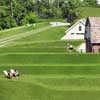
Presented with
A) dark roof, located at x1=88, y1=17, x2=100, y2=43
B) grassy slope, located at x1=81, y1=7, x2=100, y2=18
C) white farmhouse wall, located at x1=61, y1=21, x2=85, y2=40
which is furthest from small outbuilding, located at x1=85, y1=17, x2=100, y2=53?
A: grassy slope, located at x1=81, y1=7, x2=100, y2=18

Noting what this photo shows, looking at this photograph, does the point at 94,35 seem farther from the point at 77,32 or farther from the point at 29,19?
the point at 29,19

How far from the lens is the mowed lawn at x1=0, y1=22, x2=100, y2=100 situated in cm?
2300

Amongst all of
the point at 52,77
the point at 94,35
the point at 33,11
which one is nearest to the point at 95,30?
the point at 94,35

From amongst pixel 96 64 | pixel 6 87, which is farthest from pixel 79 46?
pixel 6 87

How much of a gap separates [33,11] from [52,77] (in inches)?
3876

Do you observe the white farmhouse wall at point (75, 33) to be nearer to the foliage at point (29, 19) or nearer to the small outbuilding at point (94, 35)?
the small outbuilding at point (94, 35)

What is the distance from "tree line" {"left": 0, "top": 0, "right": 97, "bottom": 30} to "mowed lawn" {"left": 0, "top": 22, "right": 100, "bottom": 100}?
138 ft

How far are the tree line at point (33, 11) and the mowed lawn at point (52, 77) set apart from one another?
42111 mm

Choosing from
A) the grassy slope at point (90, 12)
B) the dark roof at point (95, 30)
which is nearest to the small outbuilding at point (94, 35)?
the dark roof at point (95, 30)

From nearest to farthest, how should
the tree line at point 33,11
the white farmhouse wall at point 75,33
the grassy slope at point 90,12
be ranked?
the white farmhouse wall at point 75,33, the grassy slope at point 90,12, the tree line at point 33,11

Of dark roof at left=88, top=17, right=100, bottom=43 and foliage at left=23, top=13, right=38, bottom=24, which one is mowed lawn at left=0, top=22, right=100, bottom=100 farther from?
foliage at left=23, top=13, right=38, bottom=24

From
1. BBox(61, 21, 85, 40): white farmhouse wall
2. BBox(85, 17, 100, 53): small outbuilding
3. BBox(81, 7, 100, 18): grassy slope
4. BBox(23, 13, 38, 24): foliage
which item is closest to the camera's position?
BBox(85, 17, 100, 53): small outbuilding

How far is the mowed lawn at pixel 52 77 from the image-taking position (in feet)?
75.5

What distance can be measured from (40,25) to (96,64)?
2348 inches
